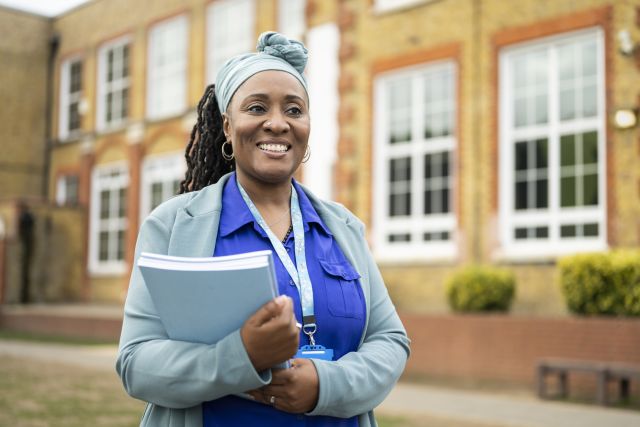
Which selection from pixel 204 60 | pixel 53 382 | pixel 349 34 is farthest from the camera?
pixel 204 60

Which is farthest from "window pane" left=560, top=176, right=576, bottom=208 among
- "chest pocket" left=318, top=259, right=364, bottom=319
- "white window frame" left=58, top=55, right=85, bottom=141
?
"white window frame" left=58, top=55, right=85, bottom=141

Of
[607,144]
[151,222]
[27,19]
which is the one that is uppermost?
[27,19]

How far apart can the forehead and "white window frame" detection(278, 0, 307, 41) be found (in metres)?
16.4

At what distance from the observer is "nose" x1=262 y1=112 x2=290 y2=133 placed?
7.18ft

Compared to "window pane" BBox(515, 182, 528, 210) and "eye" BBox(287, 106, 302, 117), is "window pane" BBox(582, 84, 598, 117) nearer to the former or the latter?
"window pane" BBox(515, 182, 528, 210)

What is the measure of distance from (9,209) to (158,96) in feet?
16.9

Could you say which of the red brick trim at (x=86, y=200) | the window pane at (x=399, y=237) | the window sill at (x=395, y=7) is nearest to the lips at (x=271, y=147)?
the window pane at (x=399, y=237)

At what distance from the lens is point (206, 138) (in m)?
2.52

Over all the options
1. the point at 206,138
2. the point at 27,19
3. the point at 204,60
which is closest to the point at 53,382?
the point at 206,138

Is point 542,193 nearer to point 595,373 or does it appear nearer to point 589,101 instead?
point 589,101

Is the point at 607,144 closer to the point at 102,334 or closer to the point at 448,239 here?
the point at 448,239

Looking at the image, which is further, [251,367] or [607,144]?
[607,144]

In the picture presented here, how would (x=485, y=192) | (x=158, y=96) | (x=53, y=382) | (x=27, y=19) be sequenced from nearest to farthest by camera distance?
(x=53, y=382), (x=485, y=192), (x=158, y=96), (x=27, y=19)

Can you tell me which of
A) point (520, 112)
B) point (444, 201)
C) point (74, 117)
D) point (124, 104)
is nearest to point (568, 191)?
point (520, 112)
